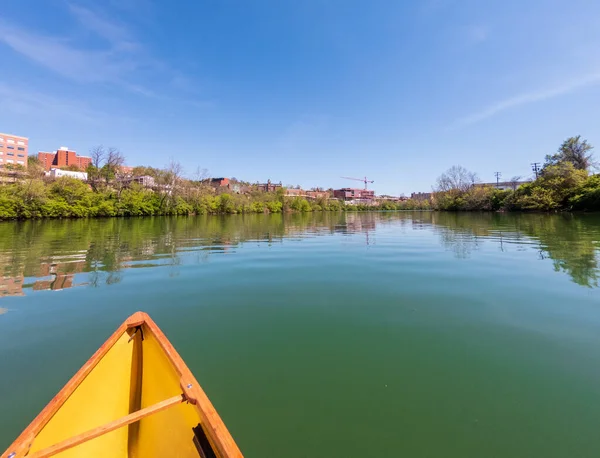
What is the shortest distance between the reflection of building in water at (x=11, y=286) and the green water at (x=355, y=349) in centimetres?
6

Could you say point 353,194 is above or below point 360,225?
above

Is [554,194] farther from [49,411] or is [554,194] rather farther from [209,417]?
[49,411]

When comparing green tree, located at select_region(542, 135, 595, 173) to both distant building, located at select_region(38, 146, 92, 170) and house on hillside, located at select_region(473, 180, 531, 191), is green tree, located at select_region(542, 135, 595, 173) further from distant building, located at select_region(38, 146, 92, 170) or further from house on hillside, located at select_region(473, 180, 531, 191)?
distant building, located at select_region(38, 146, 92, 170)

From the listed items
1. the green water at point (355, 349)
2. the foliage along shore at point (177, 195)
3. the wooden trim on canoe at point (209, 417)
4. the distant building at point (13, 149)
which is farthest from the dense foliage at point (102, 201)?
the distant building at point (13, 149)

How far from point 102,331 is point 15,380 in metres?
1.15

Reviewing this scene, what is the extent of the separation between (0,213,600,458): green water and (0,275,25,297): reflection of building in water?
0.20ft

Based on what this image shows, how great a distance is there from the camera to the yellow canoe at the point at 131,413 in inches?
63.7

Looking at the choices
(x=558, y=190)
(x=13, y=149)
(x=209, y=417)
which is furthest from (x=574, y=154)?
(x=13, y=149)

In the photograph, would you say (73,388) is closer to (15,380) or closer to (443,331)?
(15,380)

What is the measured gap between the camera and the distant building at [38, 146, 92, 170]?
96625 millimetres

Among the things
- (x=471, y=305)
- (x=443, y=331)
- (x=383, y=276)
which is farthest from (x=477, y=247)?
(x=443, y=331)

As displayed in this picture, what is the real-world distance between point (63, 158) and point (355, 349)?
426 ft

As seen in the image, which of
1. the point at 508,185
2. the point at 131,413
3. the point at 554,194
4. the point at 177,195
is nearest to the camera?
the point at 131,413

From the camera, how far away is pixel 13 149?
74062 millimetres
